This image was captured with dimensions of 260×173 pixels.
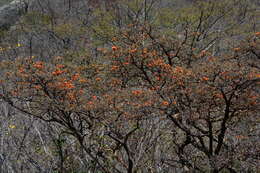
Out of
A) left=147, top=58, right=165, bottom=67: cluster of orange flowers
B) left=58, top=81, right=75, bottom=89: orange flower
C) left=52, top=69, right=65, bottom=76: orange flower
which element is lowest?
left=58, top=81, right=75, bottom=89: orange flower

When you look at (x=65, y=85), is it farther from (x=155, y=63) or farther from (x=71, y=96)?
(x=155, y=63)

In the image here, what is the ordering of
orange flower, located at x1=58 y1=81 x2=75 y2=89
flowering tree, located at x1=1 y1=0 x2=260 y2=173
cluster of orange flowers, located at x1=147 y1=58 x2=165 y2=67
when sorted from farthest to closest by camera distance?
cluster of orange flowers, located at x1=147 y1=58 x2=165 y2=67, orange flower, located at x1=58 y1=81 x2=75 y2=89, flowering tree, located at x1=1 y1=0 x2=260 y2=173

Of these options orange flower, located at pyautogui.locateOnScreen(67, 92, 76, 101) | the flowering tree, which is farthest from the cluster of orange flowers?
orange flower, located at pyautogui.locateOnScreen(67, 92, 76, 101)

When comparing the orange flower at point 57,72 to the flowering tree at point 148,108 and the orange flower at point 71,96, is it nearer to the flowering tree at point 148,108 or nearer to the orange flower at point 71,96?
the flowering tree at point 148,108

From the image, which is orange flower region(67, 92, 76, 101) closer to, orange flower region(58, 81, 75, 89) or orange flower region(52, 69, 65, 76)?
orange flower region(58, 81, 75, 89)

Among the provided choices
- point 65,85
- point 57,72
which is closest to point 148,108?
point 65,85

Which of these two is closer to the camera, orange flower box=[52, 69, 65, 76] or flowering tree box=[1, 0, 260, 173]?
flowering tree box=[1, 0, 260, 173]

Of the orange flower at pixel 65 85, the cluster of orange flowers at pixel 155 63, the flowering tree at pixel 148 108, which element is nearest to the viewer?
the flowering tree at pixel 148 108

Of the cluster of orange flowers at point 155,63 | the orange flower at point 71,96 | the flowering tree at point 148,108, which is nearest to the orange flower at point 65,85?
the flowering tree at point 148,108

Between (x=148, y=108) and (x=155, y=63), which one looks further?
(x=155, y=63)

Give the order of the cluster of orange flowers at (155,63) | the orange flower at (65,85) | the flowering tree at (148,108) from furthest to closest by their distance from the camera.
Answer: the cluster of orange flowers at (155,63) < the orange flower at (65,85) < the flowering tree at (148,108)

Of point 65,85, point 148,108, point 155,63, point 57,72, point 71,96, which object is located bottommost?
point 148,108

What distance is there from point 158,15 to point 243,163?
10.8 meters

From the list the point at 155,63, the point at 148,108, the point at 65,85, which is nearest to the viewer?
the point at 148,108
